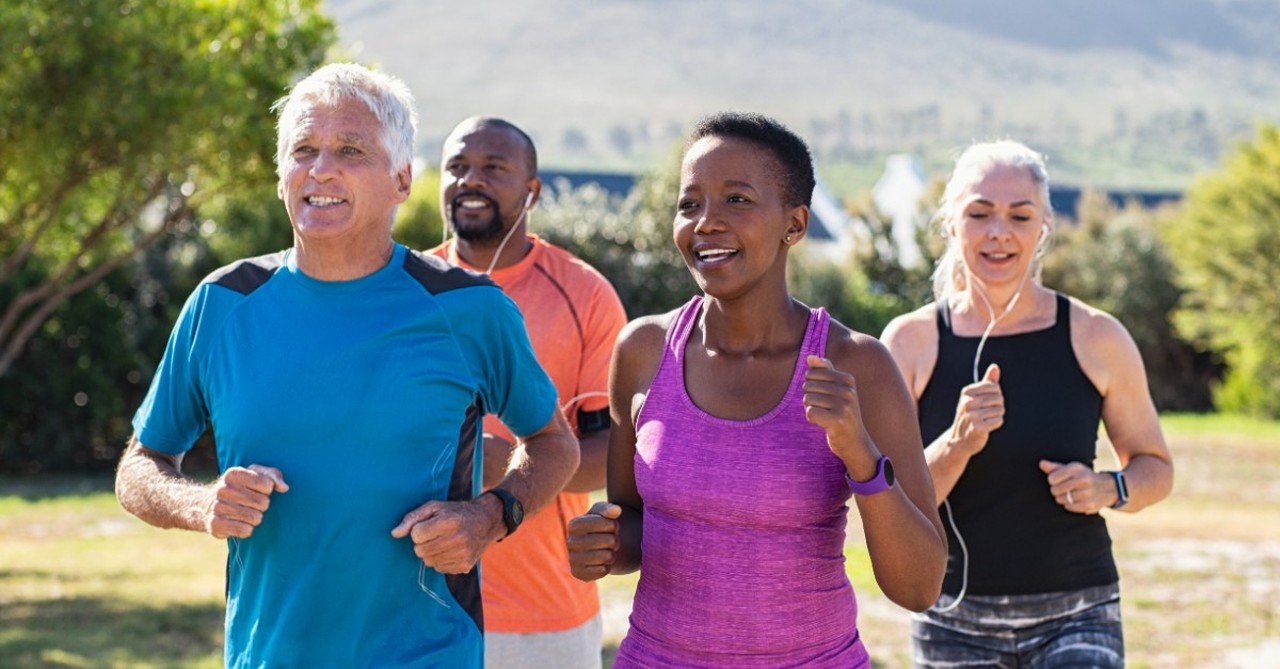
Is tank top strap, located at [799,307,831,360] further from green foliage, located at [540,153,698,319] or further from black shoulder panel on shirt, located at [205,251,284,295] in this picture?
green foliage, located at [540,153,698,319]

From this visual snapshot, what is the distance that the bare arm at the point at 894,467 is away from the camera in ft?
9.79

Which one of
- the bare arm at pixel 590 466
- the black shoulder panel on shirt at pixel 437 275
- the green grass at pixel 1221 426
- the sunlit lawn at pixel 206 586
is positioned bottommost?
the green grass at pixel 1221 426

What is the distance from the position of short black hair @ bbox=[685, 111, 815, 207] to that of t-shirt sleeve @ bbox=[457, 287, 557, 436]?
2.03 ft

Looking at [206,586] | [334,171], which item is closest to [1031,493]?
[334,171]

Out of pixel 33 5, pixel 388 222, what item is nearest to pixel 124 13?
pixel 33 5

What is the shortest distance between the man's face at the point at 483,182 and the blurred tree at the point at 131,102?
21.2 ft

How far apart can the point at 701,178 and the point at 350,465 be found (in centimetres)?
100

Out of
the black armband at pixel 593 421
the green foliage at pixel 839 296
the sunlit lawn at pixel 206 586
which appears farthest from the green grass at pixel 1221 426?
the black armband at pixel 593 421

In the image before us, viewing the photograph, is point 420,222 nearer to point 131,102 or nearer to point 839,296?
point 839,296

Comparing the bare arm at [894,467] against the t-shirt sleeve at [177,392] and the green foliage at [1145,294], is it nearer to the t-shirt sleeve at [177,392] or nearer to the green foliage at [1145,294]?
the t-shirt sleeve at [177,392]

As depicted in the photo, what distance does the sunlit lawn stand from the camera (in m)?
10.0

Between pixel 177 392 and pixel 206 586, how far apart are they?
32.4 ft

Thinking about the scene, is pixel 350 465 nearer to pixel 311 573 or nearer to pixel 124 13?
pixel 311 573

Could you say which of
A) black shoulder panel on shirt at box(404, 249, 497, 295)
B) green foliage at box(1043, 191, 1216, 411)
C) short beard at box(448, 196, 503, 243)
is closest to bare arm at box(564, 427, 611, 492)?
short beard at box(448, 196, 503, 243)
